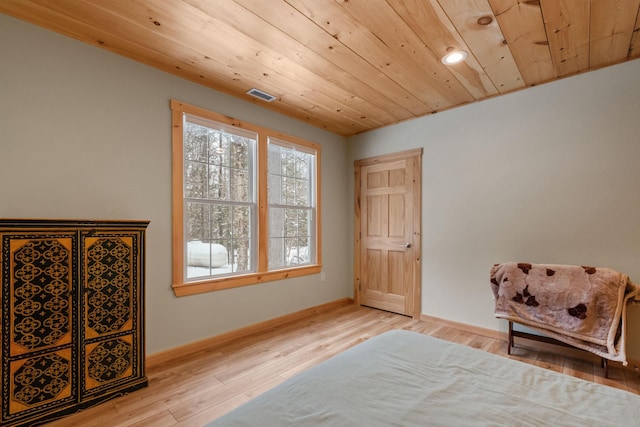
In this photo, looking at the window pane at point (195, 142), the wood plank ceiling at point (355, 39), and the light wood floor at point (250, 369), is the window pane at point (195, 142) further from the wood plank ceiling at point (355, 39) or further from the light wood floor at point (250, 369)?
the light wood floor at point (250, 369)

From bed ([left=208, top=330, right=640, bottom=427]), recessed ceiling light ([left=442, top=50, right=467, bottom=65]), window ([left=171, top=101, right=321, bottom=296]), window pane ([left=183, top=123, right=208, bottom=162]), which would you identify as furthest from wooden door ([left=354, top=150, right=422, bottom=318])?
bed ([left=208, top=330, right=640, bottom=427])

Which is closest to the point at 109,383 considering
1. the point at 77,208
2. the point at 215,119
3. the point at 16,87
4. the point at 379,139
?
the point at 77,208

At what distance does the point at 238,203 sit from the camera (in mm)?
3191

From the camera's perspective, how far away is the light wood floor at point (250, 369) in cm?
188

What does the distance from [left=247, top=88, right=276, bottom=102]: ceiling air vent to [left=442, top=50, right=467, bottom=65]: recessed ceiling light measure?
5.54 feet

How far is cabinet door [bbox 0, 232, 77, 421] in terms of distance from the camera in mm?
1684

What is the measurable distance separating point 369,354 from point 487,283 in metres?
2.37

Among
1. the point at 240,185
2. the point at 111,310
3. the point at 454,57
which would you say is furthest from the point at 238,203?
the point at 454,57

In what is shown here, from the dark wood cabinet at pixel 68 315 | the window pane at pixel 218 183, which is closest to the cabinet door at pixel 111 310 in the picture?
the dark wood cabinet at pixel 68 315

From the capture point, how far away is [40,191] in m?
2.05

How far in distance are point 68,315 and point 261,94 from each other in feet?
8.01

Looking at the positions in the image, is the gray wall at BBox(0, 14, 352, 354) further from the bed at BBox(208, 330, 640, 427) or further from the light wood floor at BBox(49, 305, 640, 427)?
the bed at BBox(208, 330, 640, 427)

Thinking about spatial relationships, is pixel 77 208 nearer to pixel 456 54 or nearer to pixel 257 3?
pixel 257 3

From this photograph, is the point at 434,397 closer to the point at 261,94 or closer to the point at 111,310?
the point at 111,310
